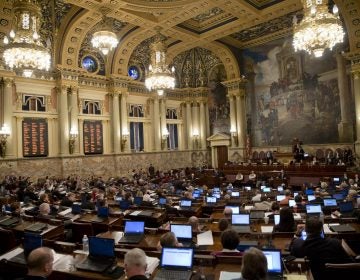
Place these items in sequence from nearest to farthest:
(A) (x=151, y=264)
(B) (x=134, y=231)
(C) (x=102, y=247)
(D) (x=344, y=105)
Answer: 1. (A) (x=151, y=264)
2. (C) (x=102, y=247)
3. (B) (x=134, y=231)
4. (D) (x=344, y=105)

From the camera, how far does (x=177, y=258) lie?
3604mm

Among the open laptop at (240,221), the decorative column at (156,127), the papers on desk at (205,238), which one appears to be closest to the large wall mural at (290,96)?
the decorative column at (156,127)

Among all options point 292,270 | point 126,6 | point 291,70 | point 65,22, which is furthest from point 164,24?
point 292,270

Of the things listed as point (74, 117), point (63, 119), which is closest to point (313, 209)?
point (63, 119)

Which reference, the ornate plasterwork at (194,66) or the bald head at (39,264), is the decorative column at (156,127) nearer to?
the ornate plasterwork at (194,66)

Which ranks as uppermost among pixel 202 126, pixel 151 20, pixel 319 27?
pixel 151 20

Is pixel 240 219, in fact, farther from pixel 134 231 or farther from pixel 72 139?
pixel 72 139

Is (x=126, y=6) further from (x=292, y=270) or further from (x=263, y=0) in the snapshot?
(x=292, y=270)

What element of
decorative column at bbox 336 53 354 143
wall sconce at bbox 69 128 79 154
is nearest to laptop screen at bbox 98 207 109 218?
wall sconce at bbox 69 128 79 154

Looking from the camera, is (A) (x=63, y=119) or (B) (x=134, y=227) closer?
(B) (x=134, y=227)

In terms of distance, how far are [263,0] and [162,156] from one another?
1272 cm

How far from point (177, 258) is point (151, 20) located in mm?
16223

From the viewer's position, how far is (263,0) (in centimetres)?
1700

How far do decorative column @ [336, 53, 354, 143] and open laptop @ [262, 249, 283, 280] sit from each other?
1764 cm
